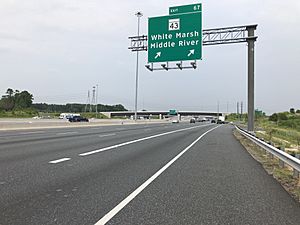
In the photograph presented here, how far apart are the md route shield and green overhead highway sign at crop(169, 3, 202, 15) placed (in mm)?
258

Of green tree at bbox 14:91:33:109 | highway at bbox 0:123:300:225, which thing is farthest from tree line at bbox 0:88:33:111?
highway at bbox 0:123:300:225

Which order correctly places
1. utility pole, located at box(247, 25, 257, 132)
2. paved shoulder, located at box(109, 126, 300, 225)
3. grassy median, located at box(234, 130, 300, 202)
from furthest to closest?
utility pole, located at box(247, 25, 257, 132), grassy median, located at box(234, 130, 300, 202), paved shoulder, located at box(109, 126, 300, 225)

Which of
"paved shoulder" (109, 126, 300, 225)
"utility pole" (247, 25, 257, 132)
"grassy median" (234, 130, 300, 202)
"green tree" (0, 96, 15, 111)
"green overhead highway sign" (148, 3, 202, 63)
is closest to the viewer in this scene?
"paved shoulder" (109, 126, 300, 225)

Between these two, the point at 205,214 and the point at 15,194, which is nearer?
the point at 205,214

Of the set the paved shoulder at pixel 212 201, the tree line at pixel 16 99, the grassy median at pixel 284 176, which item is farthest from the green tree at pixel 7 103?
the paved shoulder at pixel 212 201

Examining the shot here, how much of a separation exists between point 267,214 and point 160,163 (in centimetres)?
608

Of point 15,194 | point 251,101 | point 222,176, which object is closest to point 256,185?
point 222,176

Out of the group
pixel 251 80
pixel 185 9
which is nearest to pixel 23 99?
pixel 185 9

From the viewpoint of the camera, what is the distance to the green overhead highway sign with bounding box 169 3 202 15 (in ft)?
91.9

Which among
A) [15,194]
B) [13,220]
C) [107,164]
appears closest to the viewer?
[13,220]

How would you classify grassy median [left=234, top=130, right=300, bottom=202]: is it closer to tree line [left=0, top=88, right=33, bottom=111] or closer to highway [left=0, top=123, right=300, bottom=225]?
highway [left=0, top=123, right=300, bottom=225]

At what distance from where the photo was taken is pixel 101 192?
702 cm

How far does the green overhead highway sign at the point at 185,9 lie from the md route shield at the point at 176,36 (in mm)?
258

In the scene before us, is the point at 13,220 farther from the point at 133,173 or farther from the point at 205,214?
the point at 133,173
